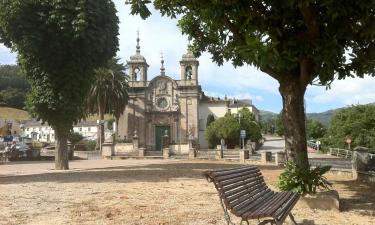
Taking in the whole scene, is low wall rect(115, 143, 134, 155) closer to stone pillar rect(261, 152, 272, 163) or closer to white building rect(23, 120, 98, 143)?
stone pillar rect(261, 152, 272, 163)

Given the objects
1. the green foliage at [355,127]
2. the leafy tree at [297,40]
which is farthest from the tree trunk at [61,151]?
the green foliage at [355,127]

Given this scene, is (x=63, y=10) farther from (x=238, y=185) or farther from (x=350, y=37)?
(x=238, y=185)

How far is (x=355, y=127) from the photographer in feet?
138

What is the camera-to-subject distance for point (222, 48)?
39.8 feet

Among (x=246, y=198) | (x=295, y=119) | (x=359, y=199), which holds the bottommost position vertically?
(x=359, y=199)

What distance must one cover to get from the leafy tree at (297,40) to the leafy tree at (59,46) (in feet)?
40.7

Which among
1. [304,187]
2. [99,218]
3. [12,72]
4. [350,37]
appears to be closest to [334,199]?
[304,187]

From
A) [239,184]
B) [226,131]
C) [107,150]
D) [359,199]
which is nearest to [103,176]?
[359,199]

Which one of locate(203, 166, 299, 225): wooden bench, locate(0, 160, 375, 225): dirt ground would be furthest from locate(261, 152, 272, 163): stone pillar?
locate(203, 166, 299, 225): wooden bench

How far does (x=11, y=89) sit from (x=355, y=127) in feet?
317

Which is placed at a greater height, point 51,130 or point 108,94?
point 108,94

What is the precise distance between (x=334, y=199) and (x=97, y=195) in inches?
217

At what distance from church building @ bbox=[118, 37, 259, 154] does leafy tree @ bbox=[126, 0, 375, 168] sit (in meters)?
49.4

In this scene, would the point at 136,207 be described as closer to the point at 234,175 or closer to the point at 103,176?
the point at 234,175
